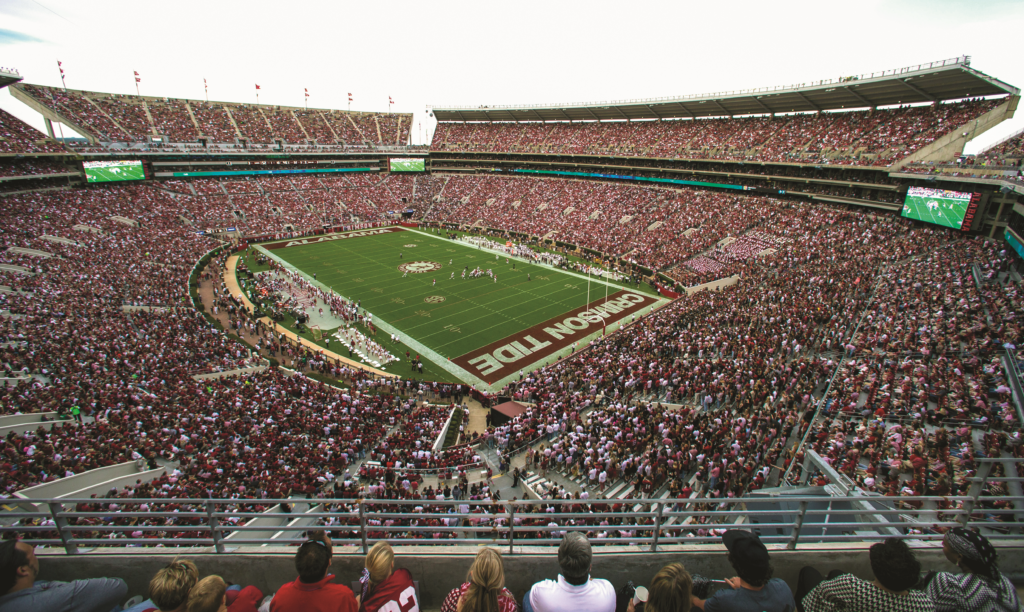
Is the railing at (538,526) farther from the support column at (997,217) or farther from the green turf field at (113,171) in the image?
the green turf field at (113,171)

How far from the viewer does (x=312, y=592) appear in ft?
9.85

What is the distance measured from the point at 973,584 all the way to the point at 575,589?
2851 mm

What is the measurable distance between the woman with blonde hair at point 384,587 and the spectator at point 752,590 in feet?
6.94

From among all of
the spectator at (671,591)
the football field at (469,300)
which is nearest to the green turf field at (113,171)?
the football field at (469,300)

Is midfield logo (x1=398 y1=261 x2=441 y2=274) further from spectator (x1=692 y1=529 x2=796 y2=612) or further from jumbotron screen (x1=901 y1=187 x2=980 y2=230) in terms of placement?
spectator (x1=692 y1=529 x2=796 y2=612)

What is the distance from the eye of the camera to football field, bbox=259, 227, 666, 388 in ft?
84.0

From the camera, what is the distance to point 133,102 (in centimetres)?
6112

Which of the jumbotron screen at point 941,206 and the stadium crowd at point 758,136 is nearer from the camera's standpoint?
the jumbotron screen at point 941,206

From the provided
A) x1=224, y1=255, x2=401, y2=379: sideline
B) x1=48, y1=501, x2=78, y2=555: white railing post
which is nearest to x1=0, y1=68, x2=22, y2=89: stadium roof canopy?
x1=224, y1=255, x2=401, y2=379: sideline

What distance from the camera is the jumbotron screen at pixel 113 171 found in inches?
1876

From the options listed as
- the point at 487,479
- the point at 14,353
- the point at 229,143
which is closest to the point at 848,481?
the point at 487,479

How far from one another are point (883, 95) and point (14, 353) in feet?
196

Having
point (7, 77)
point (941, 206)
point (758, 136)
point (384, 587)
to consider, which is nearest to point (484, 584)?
point (384, 587)

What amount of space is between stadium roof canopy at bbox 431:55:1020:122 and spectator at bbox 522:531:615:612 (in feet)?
151
